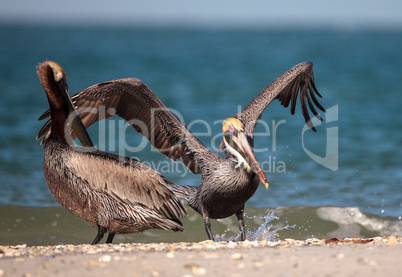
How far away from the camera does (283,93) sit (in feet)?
23.6

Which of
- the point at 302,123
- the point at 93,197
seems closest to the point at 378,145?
the point at 302,123

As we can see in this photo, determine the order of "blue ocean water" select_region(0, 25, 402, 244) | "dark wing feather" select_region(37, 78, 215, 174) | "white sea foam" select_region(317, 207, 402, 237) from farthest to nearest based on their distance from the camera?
"blue ocean water" select_region(0, 25, 402, 244) < "white sea foam" select_region(317, 207, 402, 237) < "dark wing feather" select_region(37, 78, 215, 174)

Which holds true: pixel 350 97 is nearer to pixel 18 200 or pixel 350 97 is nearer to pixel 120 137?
pixel 120 137

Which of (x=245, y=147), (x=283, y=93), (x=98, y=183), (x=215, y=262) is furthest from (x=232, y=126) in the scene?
(x=215, y=262)

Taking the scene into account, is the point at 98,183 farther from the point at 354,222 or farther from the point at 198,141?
the point at 354,222

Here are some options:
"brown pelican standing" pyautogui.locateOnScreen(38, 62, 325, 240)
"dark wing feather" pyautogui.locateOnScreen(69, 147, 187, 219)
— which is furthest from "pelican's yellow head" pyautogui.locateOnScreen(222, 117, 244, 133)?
"dark wing feather" pyautogui.locateOnScreen(69, 147, 187, 219)

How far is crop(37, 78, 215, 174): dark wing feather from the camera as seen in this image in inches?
241

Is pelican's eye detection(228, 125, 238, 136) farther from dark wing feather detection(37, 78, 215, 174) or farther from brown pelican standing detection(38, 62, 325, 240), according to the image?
dark wing feather detection(37, 78, 215, 174)

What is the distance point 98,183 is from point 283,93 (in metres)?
2.73

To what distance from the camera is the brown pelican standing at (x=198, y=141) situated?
19.0 ft

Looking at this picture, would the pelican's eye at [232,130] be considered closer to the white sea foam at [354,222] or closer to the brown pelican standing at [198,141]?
the brown pelican standing at [198,141]

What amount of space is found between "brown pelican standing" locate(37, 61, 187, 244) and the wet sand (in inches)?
37.2

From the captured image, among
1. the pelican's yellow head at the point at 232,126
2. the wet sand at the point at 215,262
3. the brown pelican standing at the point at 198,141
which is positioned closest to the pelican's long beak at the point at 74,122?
the brown pelican standing at the point at 198,141

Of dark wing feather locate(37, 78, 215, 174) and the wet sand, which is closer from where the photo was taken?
the wet sand
